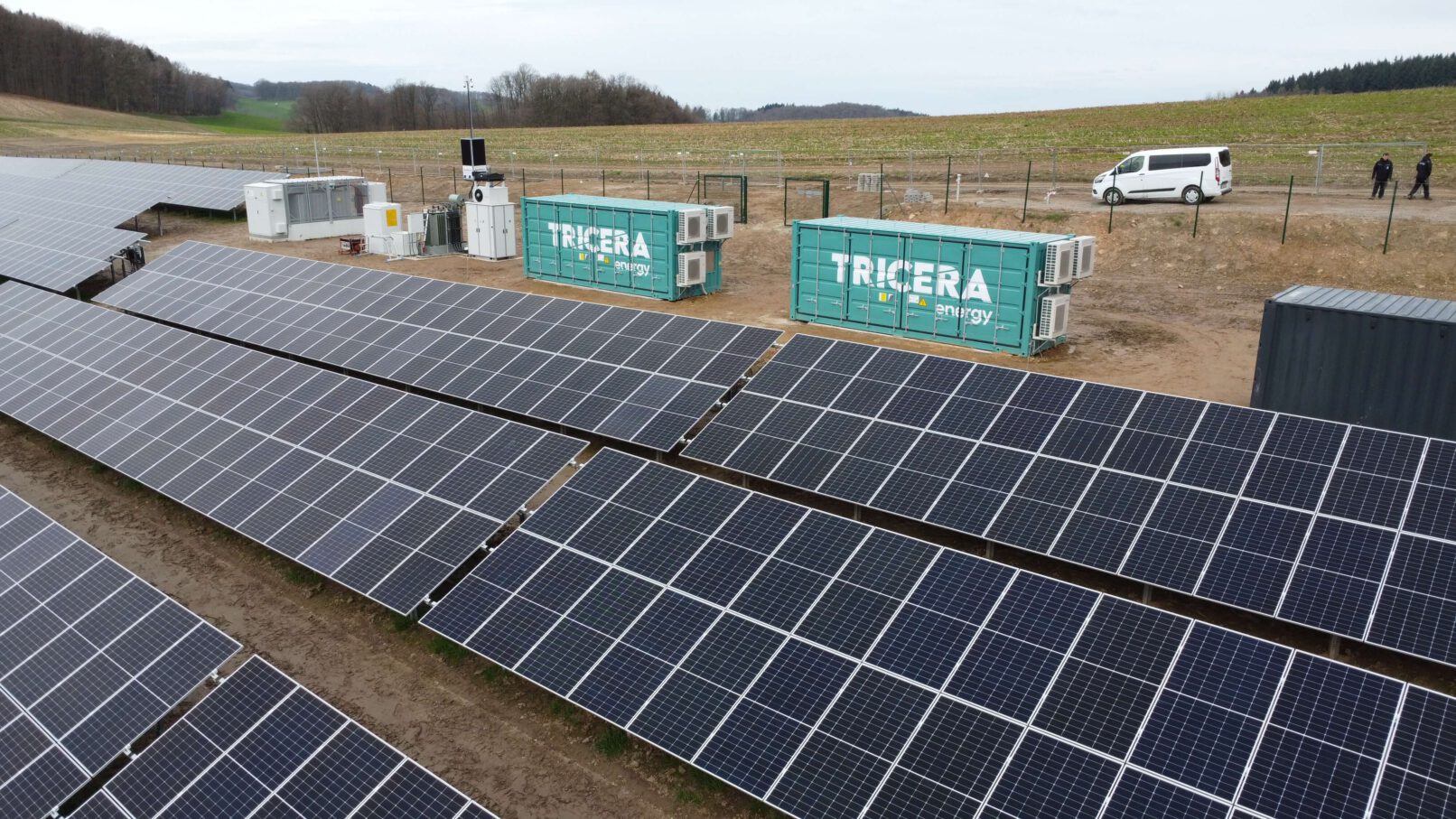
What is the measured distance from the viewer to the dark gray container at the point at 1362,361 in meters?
16.0

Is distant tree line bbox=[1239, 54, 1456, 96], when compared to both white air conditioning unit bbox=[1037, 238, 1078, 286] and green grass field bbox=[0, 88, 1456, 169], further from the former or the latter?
white air conditioning unit bbox=[1037, 238, 1078, 286]

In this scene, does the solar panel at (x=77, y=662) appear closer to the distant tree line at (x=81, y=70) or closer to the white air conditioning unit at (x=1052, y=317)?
the white air conditioning unit at (x=1052, y=317)

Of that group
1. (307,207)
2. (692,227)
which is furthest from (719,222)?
(307,207)

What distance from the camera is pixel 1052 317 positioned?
76.3 ft

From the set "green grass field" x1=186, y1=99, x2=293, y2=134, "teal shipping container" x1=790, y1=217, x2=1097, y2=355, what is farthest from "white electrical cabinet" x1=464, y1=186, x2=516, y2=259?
"green grass field" x1=186, y1=99, x2=293, y2=134

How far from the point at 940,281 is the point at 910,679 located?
15.0m

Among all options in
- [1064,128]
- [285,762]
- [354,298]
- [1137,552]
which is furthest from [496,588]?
[1064,128]

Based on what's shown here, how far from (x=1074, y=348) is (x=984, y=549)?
11.7m

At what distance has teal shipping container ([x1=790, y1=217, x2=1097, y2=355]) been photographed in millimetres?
23109

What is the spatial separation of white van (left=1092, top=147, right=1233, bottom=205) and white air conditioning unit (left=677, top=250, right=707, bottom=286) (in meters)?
16.6

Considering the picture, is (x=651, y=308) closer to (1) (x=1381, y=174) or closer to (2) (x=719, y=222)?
(2) (x=719, y=222)

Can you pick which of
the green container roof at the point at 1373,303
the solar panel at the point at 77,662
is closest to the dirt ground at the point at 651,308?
the solar panel at the point at 77,662

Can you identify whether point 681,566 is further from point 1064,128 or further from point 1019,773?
point 1064,128

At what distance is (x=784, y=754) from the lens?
34.1ft
